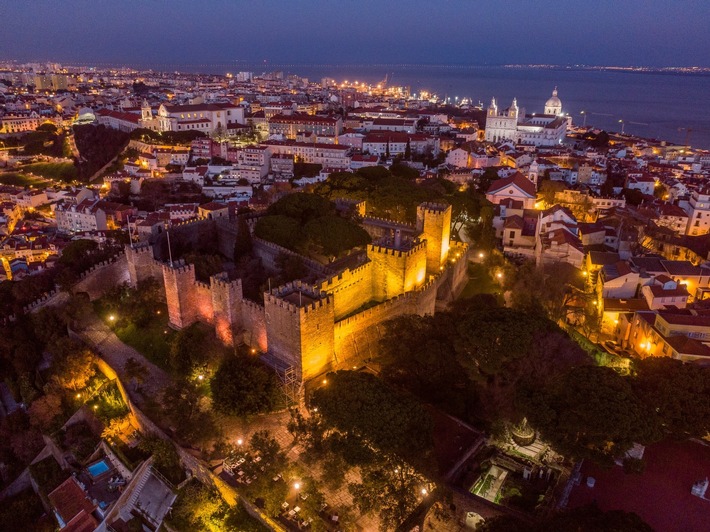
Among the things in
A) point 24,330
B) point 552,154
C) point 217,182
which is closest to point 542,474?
point 24,330

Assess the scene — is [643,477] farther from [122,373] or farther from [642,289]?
[122,373]

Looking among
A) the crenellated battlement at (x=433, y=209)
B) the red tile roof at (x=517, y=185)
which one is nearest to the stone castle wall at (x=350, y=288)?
the crenellated battlement at (x=433, y=209)

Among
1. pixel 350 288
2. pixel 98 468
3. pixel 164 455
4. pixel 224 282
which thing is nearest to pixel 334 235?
pixel 350 288

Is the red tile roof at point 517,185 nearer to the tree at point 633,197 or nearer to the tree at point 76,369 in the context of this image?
the tree at point 633,197

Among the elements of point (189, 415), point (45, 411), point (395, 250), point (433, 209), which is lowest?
point (45, 411)

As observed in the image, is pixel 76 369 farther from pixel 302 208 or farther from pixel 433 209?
pixel 433 209
